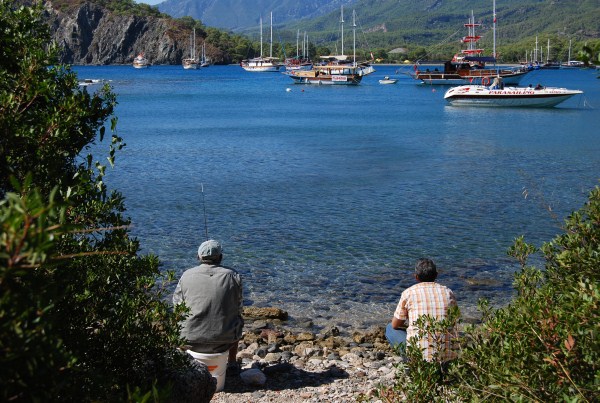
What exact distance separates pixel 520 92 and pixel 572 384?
188ft

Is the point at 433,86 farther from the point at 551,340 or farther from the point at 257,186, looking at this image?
the point at 551,340

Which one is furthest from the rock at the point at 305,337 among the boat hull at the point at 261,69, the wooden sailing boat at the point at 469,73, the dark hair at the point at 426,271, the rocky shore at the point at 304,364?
the boat hull at the point at 261,69

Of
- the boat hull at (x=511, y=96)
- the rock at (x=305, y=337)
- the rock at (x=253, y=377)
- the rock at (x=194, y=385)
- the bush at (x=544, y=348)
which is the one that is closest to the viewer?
the bush at (x=544, y=348)

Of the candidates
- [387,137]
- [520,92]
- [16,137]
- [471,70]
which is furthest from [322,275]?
[471,70]

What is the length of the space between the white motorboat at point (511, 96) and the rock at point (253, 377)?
51.5 m

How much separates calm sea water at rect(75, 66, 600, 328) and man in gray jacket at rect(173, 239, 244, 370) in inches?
135

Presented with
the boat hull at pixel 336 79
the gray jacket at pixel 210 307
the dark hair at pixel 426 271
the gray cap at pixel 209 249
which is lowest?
the gray jacket at pixel 210 307

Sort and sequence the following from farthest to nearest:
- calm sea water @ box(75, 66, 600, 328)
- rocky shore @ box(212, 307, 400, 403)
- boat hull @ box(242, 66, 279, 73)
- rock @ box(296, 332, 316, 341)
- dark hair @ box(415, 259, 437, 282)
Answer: boat hull @ box(242, 66, 279, 73) → calm sea water @ box(75, 66, 600, 328) → rock @ box(296, 332, 316, 341) → rocky shore @ box(212, 307, 400, 403) → dark hair @ box(415, 259, 437, 282)

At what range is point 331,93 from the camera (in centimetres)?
8794

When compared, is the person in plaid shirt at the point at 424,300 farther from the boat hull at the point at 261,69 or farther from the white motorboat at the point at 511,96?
the boat hull at the point at 261,69

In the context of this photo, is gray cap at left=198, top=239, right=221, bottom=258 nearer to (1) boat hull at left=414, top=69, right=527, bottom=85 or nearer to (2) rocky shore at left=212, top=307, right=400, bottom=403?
(2) rocky shore at left=212, top=307, right=400, bottom=403

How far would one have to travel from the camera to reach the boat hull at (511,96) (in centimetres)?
5669

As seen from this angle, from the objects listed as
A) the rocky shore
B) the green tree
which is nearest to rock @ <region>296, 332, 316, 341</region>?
the rocky shore

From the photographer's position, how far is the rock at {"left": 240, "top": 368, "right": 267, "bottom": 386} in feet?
29.0
